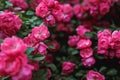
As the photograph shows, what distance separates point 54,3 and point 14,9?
1.21ft

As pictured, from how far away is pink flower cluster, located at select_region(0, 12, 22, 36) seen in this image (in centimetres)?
184

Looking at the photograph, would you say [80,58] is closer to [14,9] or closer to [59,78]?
[59,78]

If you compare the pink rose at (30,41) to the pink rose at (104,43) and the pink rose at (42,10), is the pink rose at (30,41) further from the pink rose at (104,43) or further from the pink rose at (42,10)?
the pink rose at (104,43)

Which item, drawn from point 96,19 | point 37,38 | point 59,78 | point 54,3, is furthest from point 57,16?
point 96,19

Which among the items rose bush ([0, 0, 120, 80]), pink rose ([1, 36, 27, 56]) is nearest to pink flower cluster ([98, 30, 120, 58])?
rose bush ([0, 0, 120, 80])

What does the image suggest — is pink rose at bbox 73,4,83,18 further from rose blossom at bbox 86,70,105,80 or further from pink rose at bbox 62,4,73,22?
rose blossom at bbox 86,70,105,80

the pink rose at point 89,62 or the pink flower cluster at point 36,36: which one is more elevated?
the pink flower cluster at point 36,36

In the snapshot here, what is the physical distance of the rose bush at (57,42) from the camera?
4.64 feet

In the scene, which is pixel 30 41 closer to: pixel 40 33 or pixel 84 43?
pixel 40 33

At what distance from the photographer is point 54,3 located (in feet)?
6.69

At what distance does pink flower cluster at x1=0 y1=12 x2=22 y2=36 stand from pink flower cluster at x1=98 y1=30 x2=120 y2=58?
613mm

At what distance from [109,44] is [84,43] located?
270mm

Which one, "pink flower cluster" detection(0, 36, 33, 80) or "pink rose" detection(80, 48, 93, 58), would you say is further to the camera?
"pink rose" detection(80, 48, 93, 58)

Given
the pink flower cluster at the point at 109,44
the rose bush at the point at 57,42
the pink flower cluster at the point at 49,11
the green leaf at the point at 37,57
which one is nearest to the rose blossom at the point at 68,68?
the rose bush at the point at 57,42
